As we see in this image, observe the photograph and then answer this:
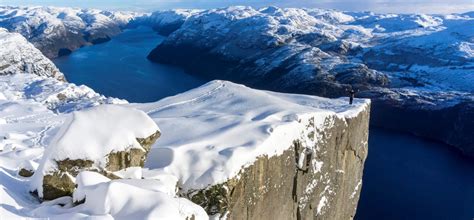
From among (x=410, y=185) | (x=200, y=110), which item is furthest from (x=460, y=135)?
(x=200, y=110)

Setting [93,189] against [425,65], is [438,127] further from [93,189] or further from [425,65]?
[93,189]

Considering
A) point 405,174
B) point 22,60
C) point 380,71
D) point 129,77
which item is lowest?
point 380,71

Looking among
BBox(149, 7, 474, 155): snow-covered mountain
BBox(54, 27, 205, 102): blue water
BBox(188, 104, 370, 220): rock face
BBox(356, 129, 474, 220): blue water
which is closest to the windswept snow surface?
BBox(188, 104, 370, 220): rock face

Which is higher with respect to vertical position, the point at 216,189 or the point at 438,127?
the point at 216,189

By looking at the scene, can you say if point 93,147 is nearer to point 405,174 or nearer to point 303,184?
point 303,184

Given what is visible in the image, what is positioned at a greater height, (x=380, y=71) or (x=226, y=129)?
(x=226, y=129)

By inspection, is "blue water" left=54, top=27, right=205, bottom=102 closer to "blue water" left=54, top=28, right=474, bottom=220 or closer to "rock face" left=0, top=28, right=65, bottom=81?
"blue water" left=54, top=28, right=474, bottom=220

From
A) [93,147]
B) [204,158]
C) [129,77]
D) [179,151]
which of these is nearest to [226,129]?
[204,158]
